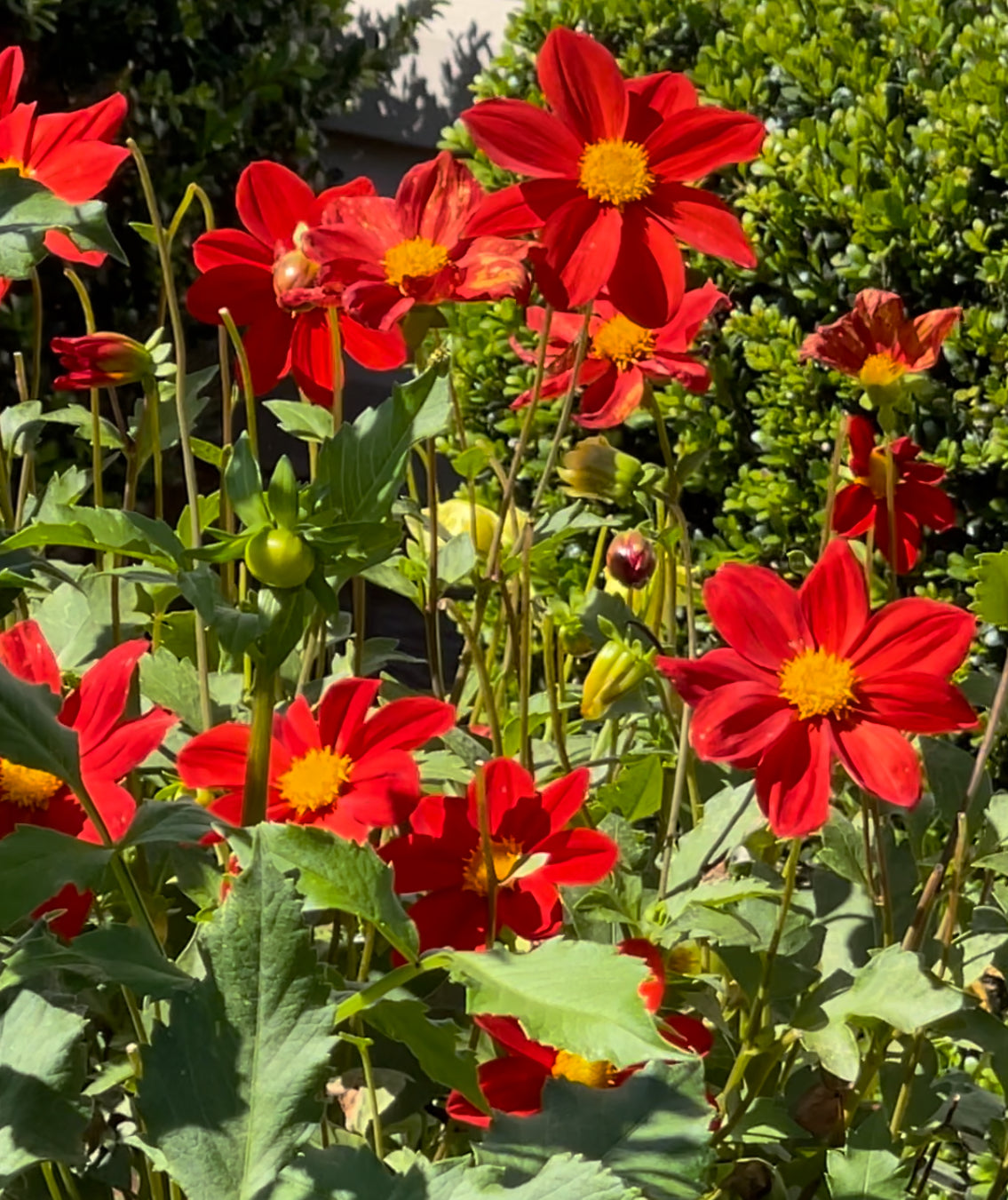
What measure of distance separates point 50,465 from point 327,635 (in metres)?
1.61

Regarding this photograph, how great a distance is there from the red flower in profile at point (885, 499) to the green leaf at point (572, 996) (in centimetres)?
41

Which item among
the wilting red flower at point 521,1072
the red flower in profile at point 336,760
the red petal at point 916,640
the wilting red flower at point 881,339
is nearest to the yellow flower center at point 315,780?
the red flower in profile at point 336,760

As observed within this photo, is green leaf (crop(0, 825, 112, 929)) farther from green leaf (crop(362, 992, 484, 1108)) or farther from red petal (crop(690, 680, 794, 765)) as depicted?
red petal (crop(690, 680, 794, 765))

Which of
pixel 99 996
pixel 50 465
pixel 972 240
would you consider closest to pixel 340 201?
pixel 99 996

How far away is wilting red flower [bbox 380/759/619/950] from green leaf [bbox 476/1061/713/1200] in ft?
0.37

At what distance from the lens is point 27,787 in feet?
1.75

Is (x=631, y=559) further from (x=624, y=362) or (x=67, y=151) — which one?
(x=67, y=151)

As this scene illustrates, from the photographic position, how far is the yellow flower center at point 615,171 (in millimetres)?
596

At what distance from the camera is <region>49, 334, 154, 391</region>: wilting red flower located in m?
0.63

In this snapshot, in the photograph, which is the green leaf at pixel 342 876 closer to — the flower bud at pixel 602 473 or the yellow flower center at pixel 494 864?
the yellow flower center at pixel 494 864

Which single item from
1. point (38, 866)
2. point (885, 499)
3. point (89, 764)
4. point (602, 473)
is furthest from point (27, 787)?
point (885, 499)

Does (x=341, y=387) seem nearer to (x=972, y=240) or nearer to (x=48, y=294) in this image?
(x=972, y=240)

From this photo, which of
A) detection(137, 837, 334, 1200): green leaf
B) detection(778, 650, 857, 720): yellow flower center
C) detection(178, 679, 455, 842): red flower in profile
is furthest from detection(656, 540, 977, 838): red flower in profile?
detection(137, 837, 334, 1200): green leaf

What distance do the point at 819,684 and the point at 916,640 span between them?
0.04 metres
